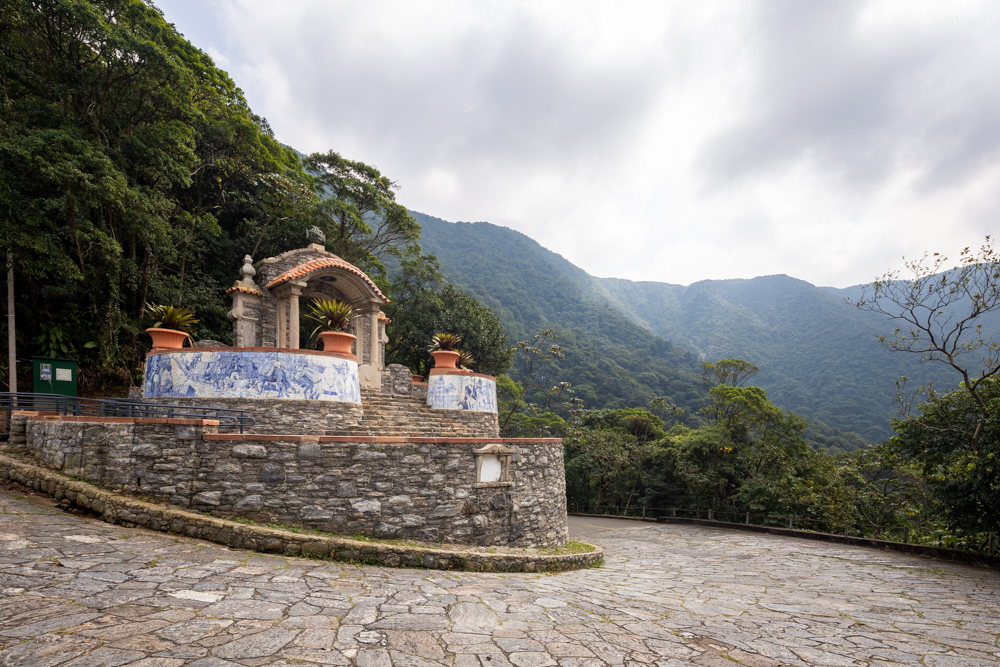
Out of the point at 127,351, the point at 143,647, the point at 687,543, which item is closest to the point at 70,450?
the point at 143,647

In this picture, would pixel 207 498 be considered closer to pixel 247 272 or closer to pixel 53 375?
pixel 53 375

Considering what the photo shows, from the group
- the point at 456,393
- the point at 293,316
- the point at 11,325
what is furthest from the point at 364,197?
the point at 456,393

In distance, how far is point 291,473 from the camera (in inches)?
239

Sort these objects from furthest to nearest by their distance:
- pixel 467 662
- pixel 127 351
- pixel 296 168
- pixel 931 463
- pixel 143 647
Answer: pixel 296 168
pixel 127 351
pixel 931 463
pixel 467 662
pixel 143 647

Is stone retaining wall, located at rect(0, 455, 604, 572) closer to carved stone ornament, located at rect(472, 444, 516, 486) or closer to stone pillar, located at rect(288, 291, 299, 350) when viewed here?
carved stone ornament, located at rect(472, 444, 516, 486)

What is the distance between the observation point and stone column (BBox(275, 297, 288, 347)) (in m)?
13.1

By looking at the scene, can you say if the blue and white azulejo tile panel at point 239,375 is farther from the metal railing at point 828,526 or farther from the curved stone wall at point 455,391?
the metal railing at point 828,526

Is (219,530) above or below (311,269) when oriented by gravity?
below

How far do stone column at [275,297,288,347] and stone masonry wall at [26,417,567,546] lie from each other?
6.23 meters

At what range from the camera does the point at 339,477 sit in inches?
247

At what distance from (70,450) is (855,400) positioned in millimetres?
67539

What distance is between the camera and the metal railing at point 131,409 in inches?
253

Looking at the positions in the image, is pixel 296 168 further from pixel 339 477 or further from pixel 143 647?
pixel 143 647

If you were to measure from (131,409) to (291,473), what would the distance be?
2.94m
